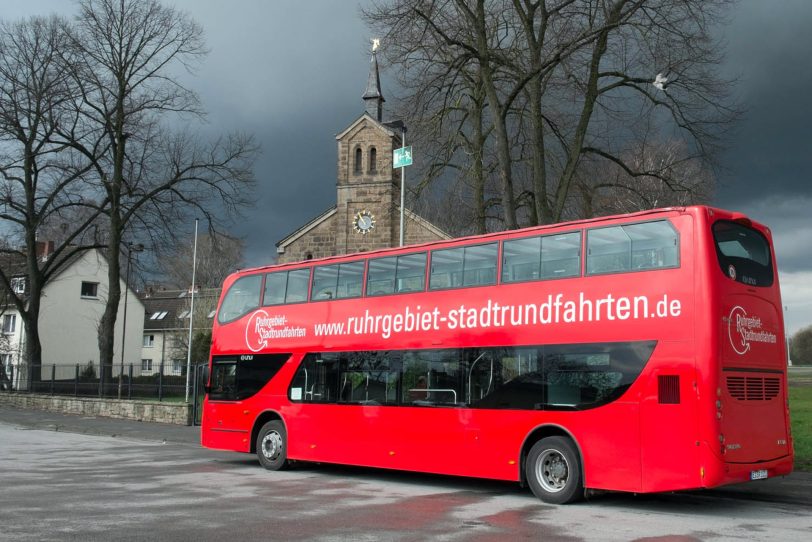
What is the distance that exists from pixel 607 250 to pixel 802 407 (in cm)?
1809

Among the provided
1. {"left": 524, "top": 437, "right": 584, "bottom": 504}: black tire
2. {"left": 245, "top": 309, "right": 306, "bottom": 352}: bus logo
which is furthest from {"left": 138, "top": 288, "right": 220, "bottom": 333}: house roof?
{"left": 524, "top": 437, "right": 584, "bottom": 504}: black tire

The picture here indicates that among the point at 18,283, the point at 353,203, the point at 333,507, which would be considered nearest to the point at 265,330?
the point at 333,507

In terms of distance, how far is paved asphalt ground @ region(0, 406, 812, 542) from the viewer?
28.0ft

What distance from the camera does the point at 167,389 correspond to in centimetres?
2914

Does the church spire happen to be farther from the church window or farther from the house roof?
the house roof

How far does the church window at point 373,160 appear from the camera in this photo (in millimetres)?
61094

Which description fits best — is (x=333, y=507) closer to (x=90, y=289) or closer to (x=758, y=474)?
(x=758, y=474)

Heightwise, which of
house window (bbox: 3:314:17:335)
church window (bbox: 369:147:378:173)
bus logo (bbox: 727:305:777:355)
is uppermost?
church window (bbox: 369:147:378:173)

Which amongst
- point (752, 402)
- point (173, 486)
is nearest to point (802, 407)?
point (752, 402)

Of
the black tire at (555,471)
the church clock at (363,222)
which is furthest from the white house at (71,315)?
the black tire at (555,471)

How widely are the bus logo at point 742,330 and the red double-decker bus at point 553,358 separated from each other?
0.10 feet

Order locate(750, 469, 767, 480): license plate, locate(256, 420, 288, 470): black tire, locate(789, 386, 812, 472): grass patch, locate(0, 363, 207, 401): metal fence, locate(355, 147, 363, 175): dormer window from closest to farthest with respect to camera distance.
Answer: locate(750, 469, 767, 480): license plate, locate(789, 386, 812, 472): grass patch, locate(256, 420, 288, 470): black tire, locate(0, 363, 207, 401): metal fence, locate(355, 147, 363, 175): dormer window

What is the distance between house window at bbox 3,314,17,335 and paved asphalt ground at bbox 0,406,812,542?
4724 centimetres

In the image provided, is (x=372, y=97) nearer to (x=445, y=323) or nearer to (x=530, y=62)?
(x=530, y=62)
